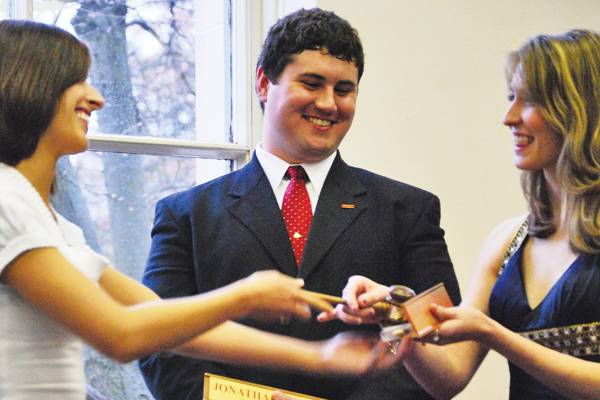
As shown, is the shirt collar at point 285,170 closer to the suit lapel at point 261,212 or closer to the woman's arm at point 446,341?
the suit lapel at point 261,212

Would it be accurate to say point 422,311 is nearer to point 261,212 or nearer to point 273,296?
point 273,296

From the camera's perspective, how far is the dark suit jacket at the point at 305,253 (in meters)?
2.33

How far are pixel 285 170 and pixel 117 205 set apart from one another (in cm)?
81

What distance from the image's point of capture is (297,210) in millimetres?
2484

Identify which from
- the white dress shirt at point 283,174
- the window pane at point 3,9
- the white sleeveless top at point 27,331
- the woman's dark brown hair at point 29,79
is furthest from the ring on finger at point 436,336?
the window pane at point 3,9

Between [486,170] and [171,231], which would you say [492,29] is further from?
[171,231]

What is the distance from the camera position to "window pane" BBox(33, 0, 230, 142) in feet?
10.1

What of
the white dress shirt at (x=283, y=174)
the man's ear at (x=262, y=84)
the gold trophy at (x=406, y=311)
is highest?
the man's ear at (x=262, y=84)

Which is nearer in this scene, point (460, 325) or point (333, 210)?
point (460, 325)

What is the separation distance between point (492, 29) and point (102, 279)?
2309 millimetres

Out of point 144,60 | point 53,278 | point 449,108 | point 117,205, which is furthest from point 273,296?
point 449,108

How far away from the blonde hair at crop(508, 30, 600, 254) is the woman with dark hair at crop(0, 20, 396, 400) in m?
0.83

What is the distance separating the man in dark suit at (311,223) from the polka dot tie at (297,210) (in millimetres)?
13

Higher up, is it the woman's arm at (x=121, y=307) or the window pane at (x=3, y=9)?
the window pane at (x=3, y=9)
